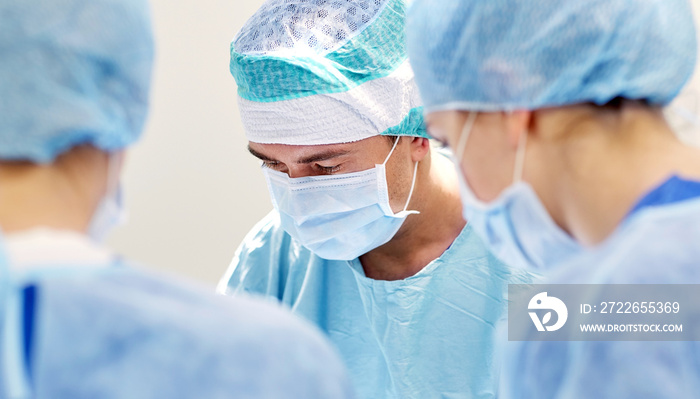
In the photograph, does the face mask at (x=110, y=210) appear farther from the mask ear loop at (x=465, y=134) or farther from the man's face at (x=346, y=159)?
the man's face at (x=346, y=159)

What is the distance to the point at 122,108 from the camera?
864 millimetres

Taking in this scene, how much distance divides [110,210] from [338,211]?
0.79 meters

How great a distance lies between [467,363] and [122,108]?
112 centimetres

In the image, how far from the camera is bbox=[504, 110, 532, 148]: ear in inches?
39.3

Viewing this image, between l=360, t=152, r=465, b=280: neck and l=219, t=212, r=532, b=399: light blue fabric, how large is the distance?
7 cm

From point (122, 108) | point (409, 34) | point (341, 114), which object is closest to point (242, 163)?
point (341, 114)

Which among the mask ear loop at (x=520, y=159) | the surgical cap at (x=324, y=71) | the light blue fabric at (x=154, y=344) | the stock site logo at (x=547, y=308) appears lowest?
the light blue fabric at (x=154, y=344)

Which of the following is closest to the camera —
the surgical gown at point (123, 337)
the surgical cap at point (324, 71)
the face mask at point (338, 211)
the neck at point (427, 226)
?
the surgical gown at point (123, 337)

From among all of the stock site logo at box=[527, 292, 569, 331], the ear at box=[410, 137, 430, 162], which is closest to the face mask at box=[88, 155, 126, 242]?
the stock site logo at box=[527, 292, 569, 331]

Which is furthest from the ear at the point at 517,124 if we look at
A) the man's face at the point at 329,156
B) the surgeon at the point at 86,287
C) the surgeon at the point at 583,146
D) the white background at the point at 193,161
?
the white background at the point at 193,161

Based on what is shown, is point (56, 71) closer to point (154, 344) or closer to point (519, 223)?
point (154, 344)

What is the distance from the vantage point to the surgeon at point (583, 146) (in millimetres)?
874

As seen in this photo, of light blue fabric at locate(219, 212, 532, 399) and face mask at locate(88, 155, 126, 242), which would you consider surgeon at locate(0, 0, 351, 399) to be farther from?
light blue fabric at locate(219, 212, 532, 399)

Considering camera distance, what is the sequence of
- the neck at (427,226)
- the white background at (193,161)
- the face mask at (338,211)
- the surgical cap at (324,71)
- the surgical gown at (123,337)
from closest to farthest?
the surgical gown at (123,337) < the surgical cap at (324,71) < the face mask at (338,211) < the neck at (427,226) < the white background at (193,161)
